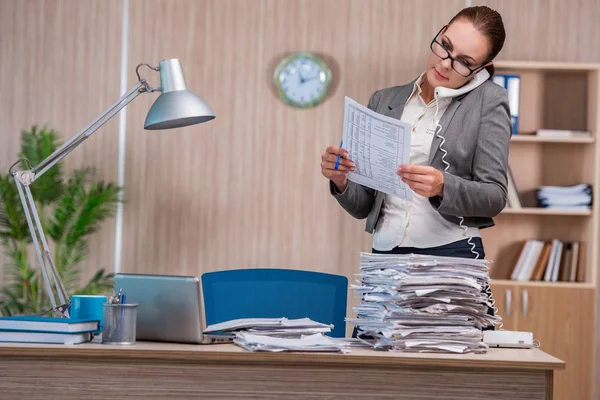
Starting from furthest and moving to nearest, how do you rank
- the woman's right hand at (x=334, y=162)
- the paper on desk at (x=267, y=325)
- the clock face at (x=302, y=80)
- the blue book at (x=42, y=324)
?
the clock face at (x=302, y=80) → the woman's right hand at (x=334, y=162) → the paper on desk at (x=267, y=325) → the blue book at (x=42, y=324)

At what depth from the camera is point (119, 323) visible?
188cm

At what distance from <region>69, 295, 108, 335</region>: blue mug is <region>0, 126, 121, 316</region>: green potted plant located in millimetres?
2558

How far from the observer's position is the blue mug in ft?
6.95

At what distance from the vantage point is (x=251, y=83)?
201 inches

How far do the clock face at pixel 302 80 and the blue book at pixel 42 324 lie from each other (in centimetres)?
332

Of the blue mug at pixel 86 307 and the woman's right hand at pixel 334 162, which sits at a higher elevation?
the woman's right hand at pixel 334 162

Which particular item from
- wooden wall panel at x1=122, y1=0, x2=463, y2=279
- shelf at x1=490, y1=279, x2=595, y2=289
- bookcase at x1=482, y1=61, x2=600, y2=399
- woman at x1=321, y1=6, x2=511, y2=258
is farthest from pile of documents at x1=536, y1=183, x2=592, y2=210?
woman at x1=321, y1=6, x2=511, y2=258

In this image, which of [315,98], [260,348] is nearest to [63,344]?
[260,348]

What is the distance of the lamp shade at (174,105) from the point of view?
2.21 meters

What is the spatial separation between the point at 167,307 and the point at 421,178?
69cm

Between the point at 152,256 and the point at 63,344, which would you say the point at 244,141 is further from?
the point at 63,344

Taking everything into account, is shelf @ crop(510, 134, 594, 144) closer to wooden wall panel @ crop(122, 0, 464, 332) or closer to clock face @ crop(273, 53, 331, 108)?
wooden wall panel @ crop(122, 0, 464, 332)

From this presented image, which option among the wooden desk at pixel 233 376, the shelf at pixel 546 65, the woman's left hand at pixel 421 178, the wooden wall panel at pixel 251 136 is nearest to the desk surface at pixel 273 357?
the wooden desk at pixel 233 376

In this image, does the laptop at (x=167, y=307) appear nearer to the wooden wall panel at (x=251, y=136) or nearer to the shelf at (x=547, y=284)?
the shelf at (x=547, y=284)
